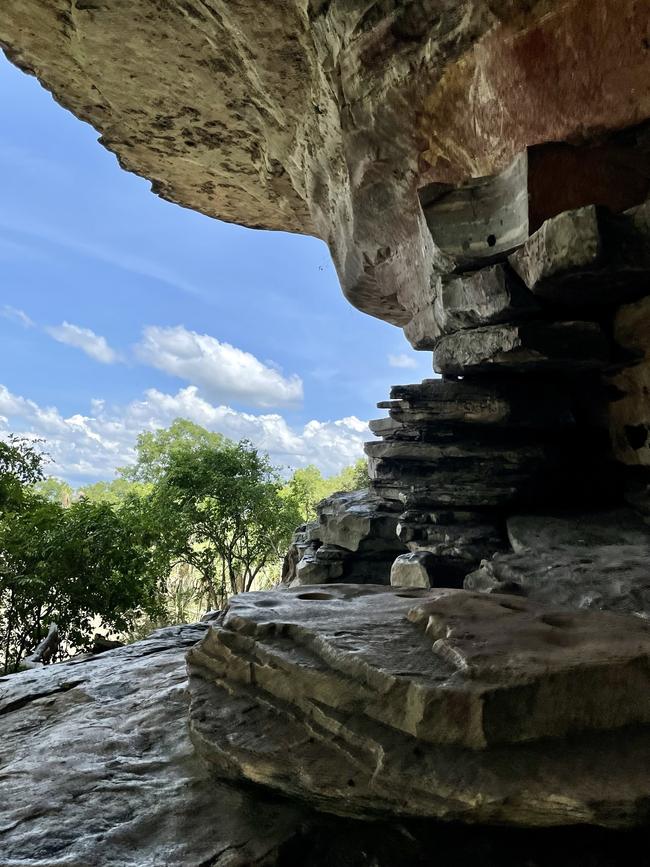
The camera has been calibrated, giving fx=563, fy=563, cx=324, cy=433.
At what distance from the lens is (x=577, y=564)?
5496 mm

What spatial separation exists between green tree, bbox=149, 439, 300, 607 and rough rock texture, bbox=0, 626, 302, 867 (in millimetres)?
12922

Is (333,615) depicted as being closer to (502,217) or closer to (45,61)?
(502,217)

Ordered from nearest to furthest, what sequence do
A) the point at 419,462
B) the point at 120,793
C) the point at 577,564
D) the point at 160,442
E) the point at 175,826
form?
the point at 175,826 < the point at 120,793 < the point at 577,564 < the point at 419,462 < the point at 160,442

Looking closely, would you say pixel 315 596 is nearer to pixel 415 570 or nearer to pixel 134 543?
pixel 415 570

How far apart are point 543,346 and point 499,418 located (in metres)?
1.21

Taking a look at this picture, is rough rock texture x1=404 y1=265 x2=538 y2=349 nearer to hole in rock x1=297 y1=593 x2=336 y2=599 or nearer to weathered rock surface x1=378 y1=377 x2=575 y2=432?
weathered rock surface x1=378 y1=377 x2=575 y2=432

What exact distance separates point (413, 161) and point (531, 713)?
7.02 meters

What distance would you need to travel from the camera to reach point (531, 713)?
2.69 meters

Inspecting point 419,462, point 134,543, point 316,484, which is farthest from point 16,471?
point 316,484

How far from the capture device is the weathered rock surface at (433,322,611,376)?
6.68 meters

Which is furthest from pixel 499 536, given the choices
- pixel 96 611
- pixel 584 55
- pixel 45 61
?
pixel 45 61

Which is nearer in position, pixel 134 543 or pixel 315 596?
pixel 315 596

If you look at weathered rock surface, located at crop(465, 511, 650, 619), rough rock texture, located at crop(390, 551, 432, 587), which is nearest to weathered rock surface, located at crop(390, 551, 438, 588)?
rough rock texture, located at crop(390, 551, 432, 587)

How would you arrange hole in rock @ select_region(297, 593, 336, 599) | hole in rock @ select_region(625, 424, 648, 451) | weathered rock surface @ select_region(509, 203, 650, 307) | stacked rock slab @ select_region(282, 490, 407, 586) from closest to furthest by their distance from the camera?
hole in rock @ select_region(297, 593, 336, 599), weathered rock surface @ select_region(509, 203, 650, 307), hole in rock @ select_region(625, 424, 648, 451), stacked rock slab @ select_region(282, 490, 407, 586)
